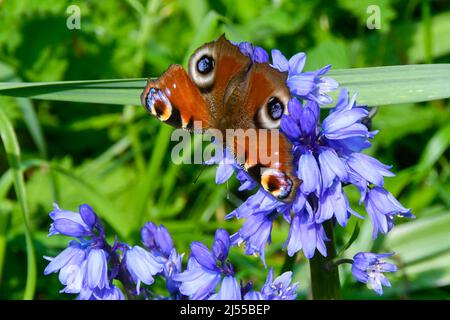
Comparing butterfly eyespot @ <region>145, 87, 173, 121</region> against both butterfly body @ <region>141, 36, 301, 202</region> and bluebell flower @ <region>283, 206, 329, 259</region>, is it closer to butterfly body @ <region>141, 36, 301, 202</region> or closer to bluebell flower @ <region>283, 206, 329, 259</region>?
butterfly body @ <region>141, 36, 301, 202</region>

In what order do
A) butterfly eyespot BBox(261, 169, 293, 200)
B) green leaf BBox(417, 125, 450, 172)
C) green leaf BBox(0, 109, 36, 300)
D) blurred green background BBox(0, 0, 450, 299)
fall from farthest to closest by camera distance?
green leaf BBox(417, 125, 450, 172) < blurred green background BBox(0, 0, 450, 299) < green leaf BBox(0, 109, 36, 300) < butterfly eyespot BBox(261, 169, 293, 200)

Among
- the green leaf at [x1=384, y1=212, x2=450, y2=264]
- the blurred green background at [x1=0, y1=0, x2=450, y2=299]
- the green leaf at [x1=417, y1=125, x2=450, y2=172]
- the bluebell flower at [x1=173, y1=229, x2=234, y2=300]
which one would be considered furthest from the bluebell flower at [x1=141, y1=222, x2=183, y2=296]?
the green leaf at [x1=417, y1=125, x2=450, y2=172]

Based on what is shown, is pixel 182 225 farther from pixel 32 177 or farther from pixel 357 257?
pixel 357 257

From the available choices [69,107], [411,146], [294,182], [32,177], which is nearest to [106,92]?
[294,182]

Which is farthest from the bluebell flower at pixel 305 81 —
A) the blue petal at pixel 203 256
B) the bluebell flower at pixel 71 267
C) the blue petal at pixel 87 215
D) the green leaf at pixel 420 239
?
the green leaf at pixel 420 239

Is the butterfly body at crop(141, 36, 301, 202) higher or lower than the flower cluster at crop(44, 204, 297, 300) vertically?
higher

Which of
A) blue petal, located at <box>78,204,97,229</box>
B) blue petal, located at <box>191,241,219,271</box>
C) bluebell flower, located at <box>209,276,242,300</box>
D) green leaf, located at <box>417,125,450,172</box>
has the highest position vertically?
green leaf, located at <box>417,125,450,172</box>

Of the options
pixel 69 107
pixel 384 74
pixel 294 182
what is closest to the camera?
pixel 294 182
